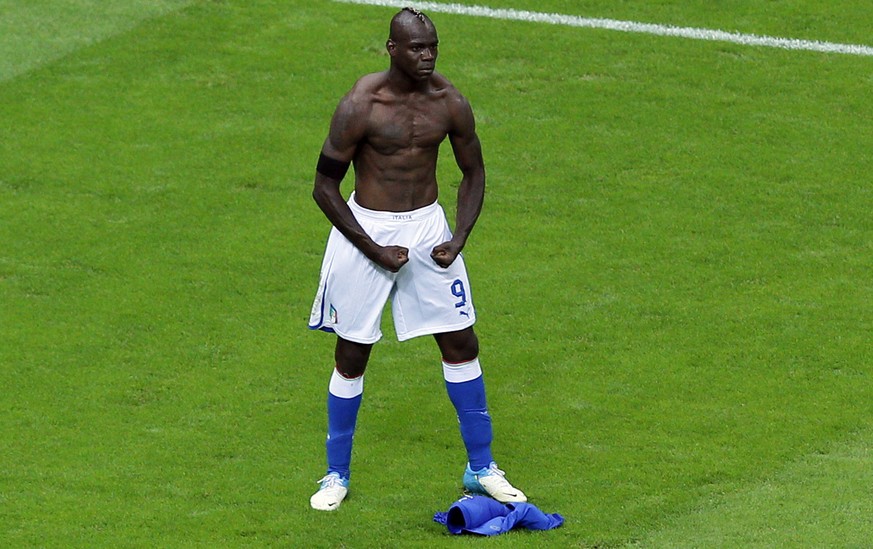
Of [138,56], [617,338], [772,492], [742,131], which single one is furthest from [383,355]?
[138,56]

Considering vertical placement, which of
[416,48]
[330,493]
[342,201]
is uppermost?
[416,48]

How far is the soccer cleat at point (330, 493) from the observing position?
26.6ft

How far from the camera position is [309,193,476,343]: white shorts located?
26.2 ft

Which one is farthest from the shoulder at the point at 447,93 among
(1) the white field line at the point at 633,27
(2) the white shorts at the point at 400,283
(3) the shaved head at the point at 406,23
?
(1) the white field line at the point at 633,27

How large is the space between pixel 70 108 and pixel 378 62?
2.65 metres

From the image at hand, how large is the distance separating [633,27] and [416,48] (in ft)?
22.8

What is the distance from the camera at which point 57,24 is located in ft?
47.6

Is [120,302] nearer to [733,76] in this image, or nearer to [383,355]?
[383,355]

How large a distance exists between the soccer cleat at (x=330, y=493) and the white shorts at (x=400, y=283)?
766mm

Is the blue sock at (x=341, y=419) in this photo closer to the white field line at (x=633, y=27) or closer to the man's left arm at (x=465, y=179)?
the man's left arm at (x=465, y=179)

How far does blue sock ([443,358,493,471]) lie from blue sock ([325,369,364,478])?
1.65 ft

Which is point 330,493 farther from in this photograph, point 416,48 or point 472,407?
point 416,48

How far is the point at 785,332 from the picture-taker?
9.95 metres

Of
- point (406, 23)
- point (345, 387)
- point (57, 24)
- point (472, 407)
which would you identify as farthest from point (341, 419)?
point (57, 24)
